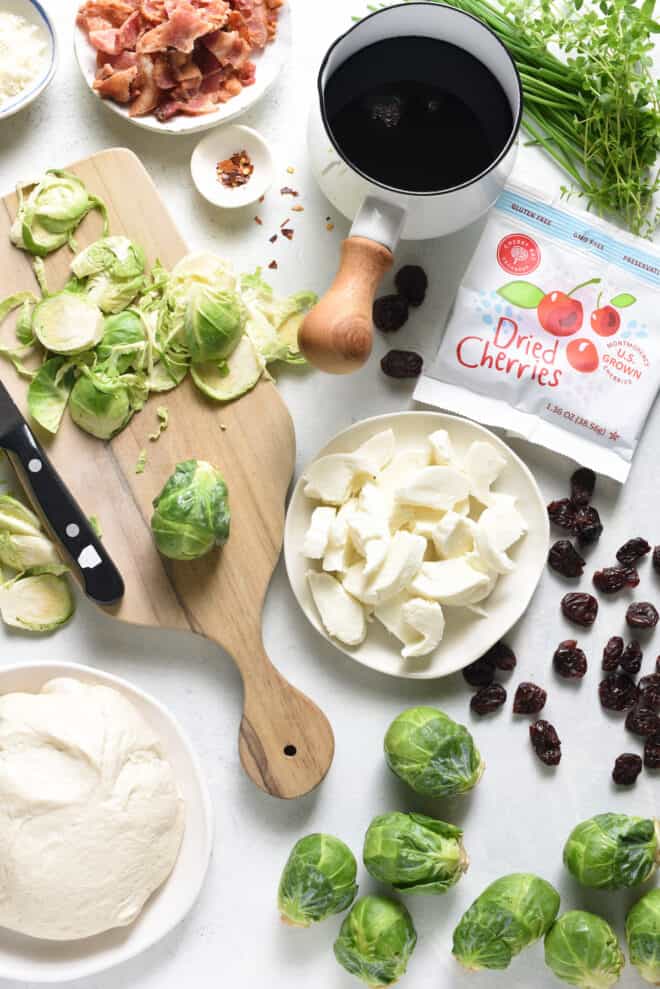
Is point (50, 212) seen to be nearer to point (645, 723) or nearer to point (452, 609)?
point (452, 609)

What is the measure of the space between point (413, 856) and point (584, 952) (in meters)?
0.44

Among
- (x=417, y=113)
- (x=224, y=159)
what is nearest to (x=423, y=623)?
(x=417, y=113)

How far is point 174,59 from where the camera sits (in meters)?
2.57

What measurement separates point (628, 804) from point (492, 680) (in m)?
0.45

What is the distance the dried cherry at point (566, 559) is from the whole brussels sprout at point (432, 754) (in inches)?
18.6

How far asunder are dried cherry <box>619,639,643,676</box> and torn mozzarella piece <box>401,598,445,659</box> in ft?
1.61

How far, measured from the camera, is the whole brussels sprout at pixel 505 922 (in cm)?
239

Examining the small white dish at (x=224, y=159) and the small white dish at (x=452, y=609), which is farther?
the small white dish at (x=224, y=159)

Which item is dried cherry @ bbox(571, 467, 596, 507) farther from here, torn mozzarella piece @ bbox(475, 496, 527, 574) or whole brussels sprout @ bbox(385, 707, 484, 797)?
whole brussels sprout @ bbox(385, 707, 484, 797)

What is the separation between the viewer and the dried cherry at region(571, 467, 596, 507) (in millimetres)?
2637

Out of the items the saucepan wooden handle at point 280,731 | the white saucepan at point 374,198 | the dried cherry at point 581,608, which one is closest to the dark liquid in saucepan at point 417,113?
the white saucepan at point 374,198

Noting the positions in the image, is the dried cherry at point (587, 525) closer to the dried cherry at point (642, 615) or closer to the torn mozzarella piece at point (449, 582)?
the dried cherry at point (642, 615)

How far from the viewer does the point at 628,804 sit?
262cm

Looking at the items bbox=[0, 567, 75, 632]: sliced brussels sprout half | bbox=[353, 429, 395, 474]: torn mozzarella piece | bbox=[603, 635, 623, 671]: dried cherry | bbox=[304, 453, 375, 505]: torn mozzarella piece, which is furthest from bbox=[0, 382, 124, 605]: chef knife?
bbox=[603, 635, 623, 671]: dried cherry
